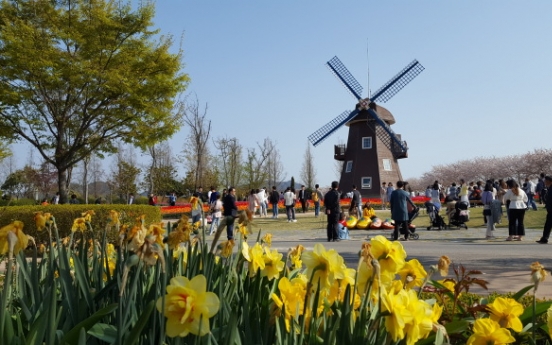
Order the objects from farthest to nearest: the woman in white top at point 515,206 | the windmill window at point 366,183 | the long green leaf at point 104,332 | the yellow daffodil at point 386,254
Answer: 1. the windmill window at point 366,183
2. the woman in white top at point 515,206
3. the yellow daffodil at point 386,254
4. the long green leaf at point 104,332

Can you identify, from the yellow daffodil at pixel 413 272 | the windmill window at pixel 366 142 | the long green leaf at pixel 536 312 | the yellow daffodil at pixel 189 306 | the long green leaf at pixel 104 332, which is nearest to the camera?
the yellow daffodil at pixel 189 306

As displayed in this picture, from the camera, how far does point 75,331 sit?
5.28ft

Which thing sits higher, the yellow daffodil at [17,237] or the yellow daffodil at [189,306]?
the yellow daffodil at [17,237]

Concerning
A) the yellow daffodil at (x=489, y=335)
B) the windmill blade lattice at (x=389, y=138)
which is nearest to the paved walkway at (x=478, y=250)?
the yellow daffodil at (x=489, y=335)

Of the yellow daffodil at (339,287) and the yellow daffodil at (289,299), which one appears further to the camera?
the yellow daffodil at (339,287)

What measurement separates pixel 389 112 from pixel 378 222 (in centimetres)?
2269

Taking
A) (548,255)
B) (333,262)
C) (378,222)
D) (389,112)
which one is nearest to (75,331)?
(333,262)

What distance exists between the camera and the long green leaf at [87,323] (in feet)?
5.12

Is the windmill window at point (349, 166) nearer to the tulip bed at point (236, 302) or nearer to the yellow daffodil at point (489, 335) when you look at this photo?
the tulip bed at point (236, 302)

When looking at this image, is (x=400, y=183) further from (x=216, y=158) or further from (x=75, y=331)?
(x=216, y=158)

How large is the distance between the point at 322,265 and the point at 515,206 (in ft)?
39.9

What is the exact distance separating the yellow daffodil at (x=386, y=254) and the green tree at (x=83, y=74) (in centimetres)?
1697

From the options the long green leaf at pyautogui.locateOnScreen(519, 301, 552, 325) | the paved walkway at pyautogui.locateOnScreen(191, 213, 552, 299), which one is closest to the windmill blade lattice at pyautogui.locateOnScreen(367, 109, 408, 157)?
the paved walkway at pyautogui.locateOnScreen(191, 213, 552, 299)

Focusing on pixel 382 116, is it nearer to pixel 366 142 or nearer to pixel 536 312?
pixel 366 142
